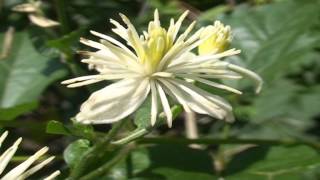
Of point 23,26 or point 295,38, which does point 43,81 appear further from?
point 295,38

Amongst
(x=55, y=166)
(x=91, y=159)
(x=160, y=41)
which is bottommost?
(x=55, y=166)

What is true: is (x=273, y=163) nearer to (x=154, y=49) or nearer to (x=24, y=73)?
(x=154, y=49)

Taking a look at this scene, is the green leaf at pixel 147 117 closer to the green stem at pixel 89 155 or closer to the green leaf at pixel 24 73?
the green stem at pixel 89 155

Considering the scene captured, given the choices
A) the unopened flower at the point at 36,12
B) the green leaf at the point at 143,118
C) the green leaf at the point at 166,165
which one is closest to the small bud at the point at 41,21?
the unopened flower at the point at 36,12

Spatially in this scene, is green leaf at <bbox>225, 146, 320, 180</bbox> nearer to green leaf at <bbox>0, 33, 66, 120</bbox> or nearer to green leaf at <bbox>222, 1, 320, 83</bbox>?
green leaf at <bbox>222, 1, 320, 83</bbox>

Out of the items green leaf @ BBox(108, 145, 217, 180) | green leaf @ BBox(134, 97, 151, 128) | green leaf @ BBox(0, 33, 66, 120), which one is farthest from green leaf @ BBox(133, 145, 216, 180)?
green leaf @ BBox(0, 33, 66, 120)

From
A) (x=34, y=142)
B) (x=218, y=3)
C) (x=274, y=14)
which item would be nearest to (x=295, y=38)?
(x=274, y=14)
